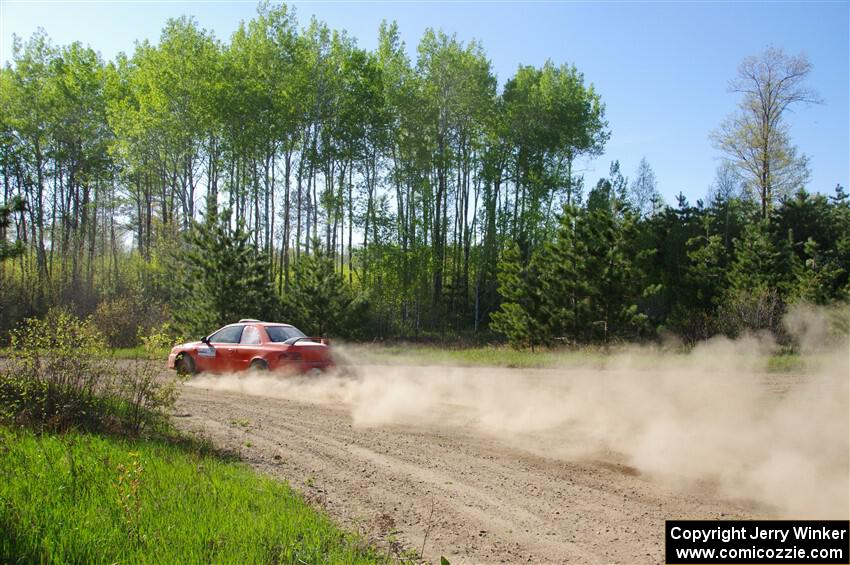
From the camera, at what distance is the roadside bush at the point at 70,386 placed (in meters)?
8.85

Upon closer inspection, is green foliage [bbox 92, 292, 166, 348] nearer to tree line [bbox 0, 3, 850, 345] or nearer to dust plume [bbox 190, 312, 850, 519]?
tree line [bbox 0, 3, 850, 345]

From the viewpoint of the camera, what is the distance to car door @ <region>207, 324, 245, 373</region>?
16.4m

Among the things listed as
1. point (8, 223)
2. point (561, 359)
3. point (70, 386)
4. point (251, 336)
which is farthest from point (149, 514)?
point (561, 359)

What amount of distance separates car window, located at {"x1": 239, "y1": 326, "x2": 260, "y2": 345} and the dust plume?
99cm

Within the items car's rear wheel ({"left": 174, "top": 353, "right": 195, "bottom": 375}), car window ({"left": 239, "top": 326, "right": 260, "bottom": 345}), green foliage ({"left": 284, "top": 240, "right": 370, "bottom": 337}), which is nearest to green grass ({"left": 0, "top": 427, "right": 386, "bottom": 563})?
car window ({"left": 239, "top": 326, "right": 260, "bottom": 345})

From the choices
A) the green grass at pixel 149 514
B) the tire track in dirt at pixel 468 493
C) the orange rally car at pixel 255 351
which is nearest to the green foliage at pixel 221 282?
the orange rally car at pixel 255 351

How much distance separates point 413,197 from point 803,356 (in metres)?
29.7

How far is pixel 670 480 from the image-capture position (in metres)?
7.53

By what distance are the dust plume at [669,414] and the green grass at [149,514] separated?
4.30 metres

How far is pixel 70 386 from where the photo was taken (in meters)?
9.20

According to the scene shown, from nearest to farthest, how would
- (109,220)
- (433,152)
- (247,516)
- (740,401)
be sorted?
(247,516) → (740,401) → (433,152) → (109,220)

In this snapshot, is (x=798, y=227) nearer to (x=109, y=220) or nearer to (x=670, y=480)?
(x=670, y=480)

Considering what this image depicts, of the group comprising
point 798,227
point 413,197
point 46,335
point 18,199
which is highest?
point 413,197

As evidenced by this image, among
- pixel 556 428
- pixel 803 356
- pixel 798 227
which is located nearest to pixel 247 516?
pixel 556 428
